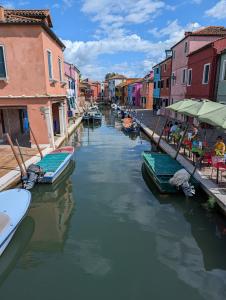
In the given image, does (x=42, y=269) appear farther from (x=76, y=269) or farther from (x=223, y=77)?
(x=223, y=77)

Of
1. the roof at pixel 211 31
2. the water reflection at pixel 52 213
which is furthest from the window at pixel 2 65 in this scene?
the roof at pixel 211 31

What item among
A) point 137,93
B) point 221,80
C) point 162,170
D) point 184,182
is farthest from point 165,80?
point 184,182

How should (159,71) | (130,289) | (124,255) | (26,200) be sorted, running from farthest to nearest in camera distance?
1. (159,71)
2. (26,200)
3. (124,255)
4. (130,289)

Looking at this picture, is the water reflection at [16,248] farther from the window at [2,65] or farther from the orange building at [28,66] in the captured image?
the window at [2,65]

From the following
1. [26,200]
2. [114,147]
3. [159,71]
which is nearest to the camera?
[26,200]

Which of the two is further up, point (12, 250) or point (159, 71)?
point (159, 71)

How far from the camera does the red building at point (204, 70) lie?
17877 mm

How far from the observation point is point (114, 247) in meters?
6.96

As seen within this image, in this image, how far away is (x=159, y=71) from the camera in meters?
37.5

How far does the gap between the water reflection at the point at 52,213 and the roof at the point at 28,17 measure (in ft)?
29.1

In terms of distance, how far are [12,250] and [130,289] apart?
3.68 metres

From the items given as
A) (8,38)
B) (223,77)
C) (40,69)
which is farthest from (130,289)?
(223,77)

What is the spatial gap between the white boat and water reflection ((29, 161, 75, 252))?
2.78 feet

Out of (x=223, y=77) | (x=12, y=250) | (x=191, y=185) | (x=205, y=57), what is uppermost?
(x=205, y=57)
